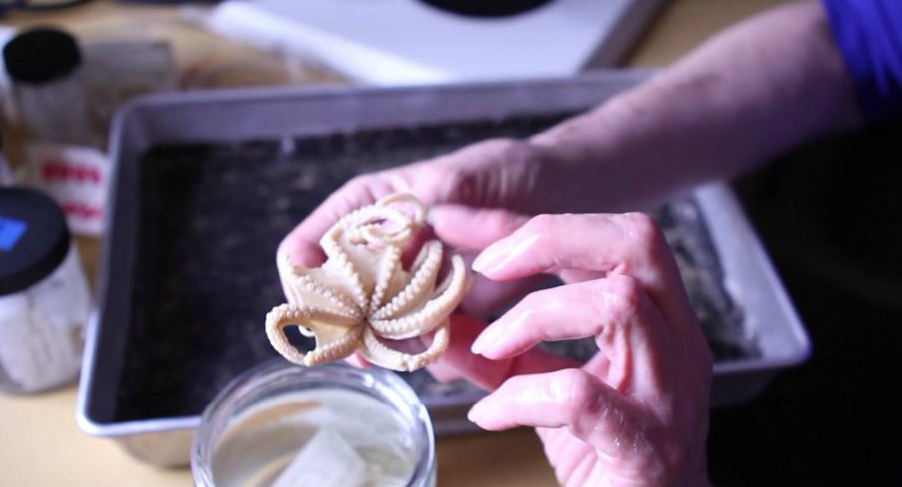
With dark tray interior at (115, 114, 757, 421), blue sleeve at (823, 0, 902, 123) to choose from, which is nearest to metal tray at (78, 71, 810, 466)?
dark tray interior at (115, 114, 757, 421)

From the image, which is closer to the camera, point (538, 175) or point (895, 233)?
point (538, 175)

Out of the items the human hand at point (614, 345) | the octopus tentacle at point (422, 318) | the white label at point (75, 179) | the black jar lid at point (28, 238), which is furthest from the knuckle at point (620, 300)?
the white label at point (75, 179)

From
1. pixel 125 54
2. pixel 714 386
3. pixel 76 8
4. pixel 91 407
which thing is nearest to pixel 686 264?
pixel 714 386

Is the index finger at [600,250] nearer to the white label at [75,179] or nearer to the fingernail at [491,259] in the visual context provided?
the fingernail at [491,259]

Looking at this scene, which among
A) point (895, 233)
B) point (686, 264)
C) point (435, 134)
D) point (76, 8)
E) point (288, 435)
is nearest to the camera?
point (288, 435)

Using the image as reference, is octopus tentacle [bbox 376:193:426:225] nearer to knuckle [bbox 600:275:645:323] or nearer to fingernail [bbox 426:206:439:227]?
fingernail [bbox 426:206:439:227]

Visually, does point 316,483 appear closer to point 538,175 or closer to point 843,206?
point 538,175
